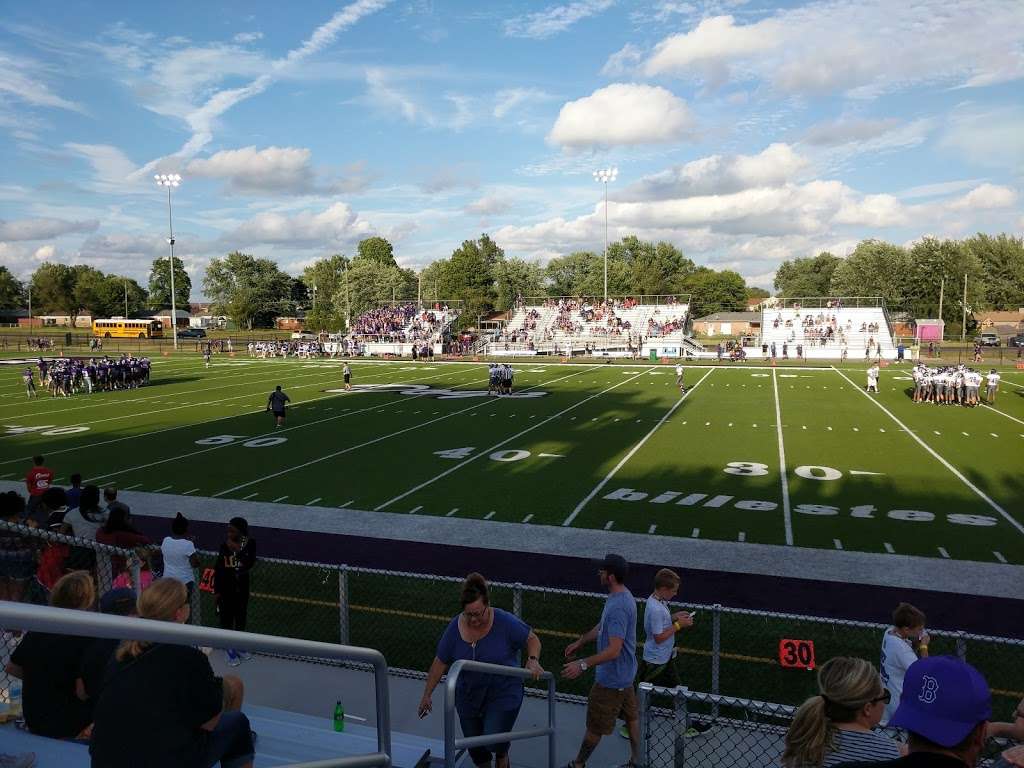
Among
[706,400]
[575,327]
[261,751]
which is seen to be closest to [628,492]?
[261,751]

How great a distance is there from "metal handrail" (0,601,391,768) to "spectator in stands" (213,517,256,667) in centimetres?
498

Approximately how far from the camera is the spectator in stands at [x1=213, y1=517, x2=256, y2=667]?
7.46 m

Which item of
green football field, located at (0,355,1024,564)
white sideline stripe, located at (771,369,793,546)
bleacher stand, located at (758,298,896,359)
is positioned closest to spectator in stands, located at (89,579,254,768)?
green football field, located at (0,355,1024,564)

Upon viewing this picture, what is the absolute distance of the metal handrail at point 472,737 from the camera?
3.66m

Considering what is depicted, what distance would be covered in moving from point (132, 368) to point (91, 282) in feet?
340

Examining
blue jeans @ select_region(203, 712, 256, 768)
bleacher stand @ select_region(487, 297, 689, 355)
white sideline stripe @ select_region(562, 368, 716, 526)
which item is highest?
bleacher stand @ select_region(487, 297, 689, 355)

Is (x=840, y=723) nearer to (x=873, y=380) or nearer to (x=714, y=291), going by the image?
(x=873, y=380)

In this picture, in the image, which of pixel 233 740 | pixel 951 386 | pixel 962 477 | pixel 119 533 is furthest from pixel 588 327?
pixel 233 740

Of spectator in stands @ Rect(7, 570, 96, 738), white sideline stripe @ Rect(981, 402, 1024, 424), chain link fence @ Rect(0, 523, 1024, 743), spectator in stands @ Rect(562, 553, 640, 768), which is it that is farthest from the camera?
white sideline stripe @ Rect(981, 402, 1024, 424)

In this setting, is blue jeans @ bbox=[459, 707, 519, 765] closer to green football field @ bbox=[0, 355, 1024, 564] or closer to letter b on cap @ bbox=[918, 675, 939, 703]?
letter b on cap @ bbox=[918, 675, 939, 703]

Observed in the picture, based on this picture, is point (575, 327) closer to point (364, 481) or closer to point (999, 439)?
point (999, 439)

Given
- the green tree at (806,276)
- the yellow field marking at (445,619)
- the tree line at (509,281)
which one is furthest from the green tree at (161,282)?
the yellow field marking at (445,619)

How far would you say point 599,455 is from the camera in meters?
18.3

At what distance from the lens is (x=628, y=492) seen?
14688 millimetres
